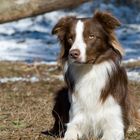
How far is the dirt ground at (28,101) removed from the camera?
6.49 metres

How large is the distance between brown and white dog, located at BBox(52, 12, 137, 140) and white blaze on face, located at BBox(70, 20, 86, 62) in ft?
0.04

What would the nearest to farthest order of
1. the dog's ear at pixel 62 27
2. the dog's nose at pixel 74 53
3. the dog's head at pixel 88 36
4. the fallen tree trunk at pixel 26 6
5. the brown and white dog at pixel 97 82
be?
the dog's nose at pixel 74 53, the dog's head at pixel 88 36, the brown and white dog at pixel 97 82, the dog's ear at pixel 62 27, the fallen tree trunk at pixel 26 6

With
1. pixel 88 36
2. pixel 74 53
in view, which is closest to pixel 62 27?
pixel 88 36

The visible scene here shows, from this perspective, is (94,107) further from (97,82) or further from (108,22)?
(108,22)

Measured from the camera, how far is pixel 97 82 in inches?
240

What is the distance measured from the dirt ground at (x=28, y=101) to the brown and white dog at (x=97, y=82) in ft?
1.10

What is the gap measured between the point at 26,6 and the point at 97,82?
119 inches

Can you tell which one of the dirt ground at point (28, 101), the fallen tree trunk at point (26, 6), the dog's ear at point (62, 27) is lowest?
the dirt ground at point (28, 101)

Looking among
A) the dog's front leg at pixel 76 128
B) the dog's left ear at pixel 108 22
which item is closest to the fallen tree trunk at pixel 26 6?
the dog's left ear at pixel 108 22

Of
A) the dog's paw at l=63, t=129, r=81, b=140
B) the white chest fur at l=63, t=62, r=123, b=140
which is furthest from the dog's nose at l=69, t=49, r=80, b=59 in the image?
the dog's paw at l=63, t=129, r=81, b=140

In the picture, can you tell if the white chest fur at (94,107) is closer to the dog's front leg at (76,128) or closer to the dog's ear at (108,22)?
the dog's front leg at (76,128)

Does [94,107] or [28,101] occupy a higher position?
[94,107]

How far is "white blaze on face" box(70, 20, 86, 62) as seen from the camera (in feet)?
18.7

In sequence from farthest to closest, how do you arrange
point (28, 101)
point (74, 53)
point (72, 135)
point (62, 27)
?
point (28, 101), point (62, 27), point (72, 135), point (74, 53)
